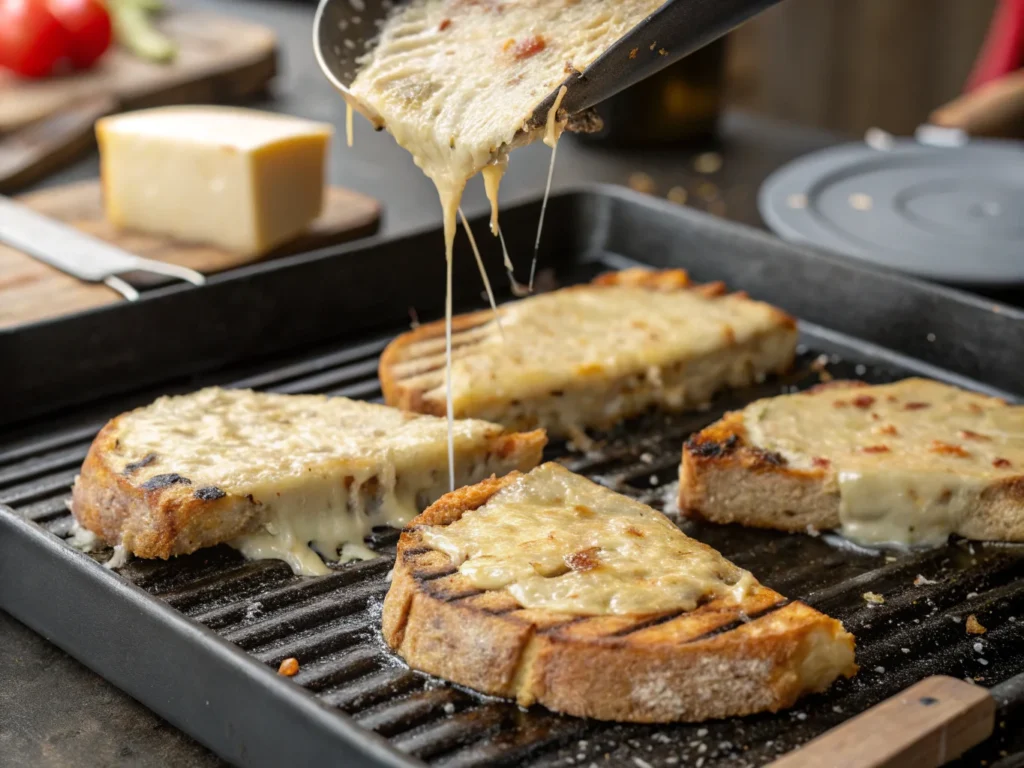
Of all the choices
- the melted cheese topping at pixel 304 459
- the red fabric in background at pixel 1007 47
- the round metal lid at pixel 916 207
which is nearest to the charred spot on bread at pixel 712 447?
the melted cheese topping at pixel 304 459

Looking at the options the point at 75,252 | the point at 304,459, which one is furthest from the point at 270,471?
the point at 75,252

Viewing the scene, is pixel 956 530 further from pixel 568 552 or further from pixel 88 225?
pixel 88 225

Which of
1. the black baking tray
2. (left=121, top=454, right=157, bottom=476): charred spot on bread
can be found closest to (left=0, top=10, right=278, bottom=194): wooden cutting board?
the black baking tray

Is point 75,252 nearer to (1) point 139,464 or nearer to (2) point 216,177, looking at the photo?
(2) point 216,177

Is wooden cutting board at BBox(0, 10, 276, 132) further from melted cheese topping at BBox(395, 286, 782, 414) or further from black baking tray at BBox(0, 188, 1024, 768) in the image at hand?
melted cheese topping at BBox(395, 286, 782, 414)

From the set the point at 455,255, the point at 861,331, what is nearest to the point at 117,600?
the point at 455,255

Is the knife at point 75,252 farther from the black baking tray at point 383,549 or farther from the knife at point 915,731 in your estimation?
the knife at point 915,731
